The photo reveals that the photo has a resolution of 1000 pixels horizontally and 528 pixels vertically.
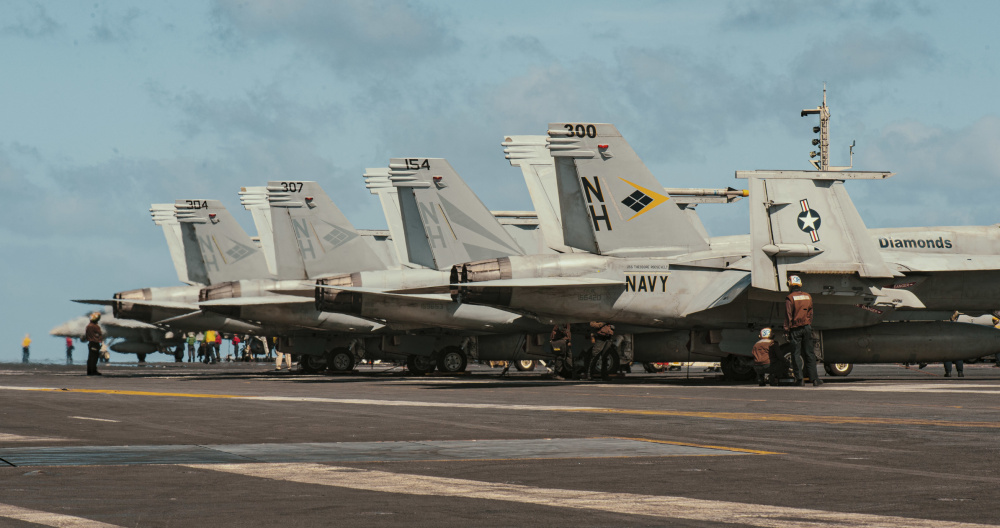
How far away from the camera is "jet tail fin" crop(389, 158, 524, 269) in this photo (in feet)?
93.0

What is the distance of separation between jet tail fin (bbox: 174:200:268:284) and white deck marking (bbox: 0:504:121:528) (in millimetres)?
31234

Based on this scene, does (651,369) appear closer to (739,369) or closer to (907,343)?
(739,369)

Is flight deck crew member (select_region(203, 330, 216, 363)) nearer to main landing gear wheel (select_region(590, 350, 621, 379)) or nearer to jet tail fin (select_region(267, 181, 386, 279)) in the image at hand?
Result: jet tail fin (select_region(267, 181, 386, 279))

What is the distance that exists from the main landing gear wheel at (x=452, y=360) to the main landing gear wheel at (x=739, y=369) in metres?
9.63

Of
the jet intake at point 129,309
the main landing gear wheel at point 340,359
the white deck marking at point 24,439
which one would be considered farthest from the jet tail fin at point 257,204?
the white deck marking at point 24,439

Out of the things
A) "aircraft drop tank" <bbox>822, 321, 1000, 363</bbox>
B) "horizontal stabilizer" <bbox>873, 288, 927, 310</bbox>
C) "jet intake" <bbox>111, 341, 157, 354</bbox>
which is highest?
"horizontal stabilizer" <bbox>873, 288, 927, 310</bbox>

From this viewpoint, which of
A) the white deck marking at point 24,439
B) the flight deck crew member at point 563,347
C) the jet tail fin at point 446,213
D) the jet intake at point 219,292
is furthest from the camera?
the jet intake at point 219,292

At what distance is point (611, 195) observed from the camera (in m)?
22.7

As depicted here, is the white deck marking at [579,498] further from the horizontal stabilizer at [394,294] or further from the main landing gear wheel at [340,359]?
the main landing gear wheel at [340,359]

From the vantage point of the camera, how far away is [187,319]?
35125 millimetres

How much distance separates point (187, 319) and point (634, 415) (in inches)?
991

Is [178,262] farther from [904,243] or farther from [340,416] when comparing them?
[340,416]

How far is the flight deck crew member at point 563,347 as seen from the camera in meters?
25.7

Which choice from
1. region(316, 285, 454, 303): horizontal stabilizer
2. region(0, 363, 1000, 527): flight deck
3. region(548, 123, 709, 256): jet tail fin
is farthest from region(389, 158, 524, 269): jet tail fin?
region(0, 363, 1000, 527): flight deck
